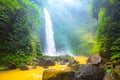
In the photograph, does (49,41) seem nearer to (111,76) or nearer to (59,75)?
(59,75)

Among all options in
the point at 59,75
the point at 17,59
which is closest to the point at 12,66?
the point at 17,59

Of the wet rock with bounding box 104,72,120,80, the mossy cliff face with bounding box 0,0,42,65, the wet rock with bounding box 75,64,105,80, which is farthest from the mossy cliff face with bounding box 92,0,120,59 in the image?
the mossy cliff face with bounding box 0,0,42,65

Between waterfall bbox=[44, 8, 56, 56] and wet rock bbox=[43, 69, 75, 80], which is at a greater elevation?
waterfall bbox=[44, 8, 56, 56]

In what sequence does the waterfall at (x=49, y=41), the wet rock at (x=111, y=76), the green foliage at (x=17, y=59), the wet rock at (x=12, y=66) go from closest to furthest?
the wet rock at (x=111, y=76) < the wet rock at (x=12, y=66) < the green foliage at (x=17, y=59) < the waterfall at (x=49, y=41)

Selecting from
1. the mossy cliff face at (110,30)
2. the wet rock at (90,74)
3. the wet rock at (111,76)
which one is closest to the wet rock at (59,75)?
the wet rock at (90,74)

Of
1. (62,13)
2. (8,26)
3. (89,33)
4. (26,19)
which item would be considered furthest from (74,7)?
(8,26)

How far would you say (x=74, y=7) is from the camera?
3953cm

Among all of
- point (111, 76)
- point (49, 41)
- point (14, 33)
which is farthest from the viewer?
point (49, 41)

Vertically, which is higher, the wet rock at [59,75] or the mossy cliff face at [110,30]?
the mossy cliff face at [110,30]

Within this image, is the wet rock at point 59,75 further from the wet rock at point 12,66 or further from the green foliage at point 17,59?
the green foliage at point 17,59

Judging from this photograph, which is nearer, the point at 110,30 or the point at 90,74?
the point at 90,74

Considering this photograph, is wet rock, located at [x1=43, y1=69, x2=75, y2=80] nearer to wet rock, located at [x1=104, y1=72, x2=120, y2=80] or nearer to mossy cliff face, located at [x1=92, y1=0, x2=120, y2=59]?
wet rock, located at [x1=104, y1=72, x2=120, y2=80]

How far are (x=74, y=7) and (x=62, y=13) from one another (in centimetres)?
510

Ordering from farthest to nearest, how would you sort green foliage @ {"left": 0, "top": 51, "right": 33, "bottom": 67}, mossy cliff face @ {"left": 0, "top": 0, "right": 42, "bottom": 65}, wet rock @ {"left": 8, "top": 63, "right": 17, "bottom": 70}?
mossy cliff face @ {"left": 0, "top": 0, "right": 42, "bottom": 65}, green foliage @ {"left": 0, "top": 51, "right": 33, "bottom": 67}, wet rock @ {"left": 8, "top": 63, "right": 17, "bottom": 70}
